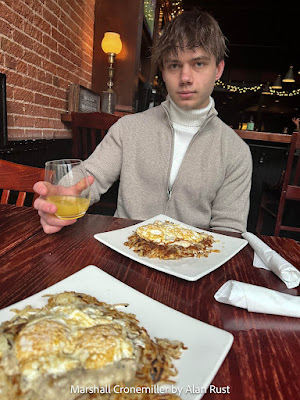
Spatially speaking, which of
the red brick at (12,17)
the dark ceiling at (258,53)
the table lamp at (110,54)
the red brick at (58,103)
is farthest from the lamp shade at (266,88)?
the red brick at (12,17)

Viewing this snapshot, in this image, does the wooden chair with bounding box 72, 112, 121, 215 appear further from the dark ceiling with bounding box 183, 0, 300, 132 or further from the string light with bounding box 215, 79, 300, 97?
the string light with bounding box 215, 79, 300, 97

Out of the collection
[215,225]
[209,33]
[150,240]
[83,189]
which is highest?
[209,33]

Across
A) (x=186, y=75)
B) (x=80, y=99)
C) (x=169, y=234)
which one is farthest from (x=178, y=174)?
(x=80, y=99)

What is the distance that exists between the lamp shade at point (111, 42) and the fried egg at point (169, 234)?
3.58m

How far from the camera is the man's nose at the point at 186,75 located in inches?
58.2

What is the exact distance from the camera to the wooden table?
17.3 inches

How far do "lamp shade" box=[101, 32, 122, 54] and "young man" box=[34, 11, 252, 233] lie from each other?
2518 mm

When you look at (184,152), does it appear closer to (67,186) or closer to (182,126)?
(182,126)

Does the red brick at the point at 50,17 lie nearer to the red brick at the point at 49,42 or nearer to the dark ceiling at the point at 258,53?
the red brick at the point at 49,42

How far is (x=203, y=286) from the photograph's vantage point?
70 centimetres

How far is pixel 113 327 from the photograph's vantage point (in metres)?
0.45

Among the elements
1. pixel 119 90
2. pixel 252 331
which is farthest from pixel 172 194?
pixel 119 90

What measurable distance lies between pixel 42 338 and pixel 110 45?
409cm

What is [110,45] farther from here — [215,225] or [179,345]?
[179,345]
